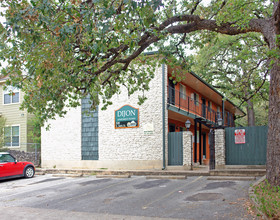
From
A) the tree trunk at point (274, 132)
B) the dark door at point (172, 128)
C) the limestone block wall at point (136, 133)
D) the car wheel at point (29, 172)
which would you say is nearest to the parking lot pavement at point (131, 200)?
the tree trunk at point (274, 132)

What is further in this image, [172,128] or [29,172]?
[172,128]

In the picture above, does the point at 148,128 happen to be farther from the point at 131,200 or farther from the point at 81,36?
the point at 81,36

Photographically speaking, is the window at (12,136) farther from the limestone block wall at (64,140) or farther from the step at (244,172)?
the step at (244,172)

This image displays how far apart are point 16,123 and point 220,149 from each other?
1618cm

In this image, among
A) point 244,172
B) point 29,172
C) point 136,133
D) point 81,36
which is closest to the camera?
point 81,36

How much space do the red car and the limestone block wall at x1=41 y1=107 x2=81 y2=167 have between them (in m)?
3.51

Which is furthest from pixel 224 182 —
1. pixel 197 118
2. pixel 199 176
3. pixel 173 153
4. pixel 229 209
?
pixel 197 118

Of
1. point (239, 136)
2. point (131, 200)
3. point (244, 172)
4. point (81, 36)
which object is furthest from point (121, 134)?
point (81, 36)

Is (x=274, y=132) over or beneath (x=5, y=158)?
over

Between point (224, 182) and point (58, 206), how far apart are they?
6.15m

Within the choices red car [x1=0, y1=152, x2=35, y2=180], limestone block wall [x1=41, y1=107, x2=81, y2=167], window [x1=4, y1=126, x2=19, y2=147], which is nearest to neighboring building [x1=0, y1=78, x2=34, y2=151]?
window [x1=4, y1=126, x2=19, y2=147]

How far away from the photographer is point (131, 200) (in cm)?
920

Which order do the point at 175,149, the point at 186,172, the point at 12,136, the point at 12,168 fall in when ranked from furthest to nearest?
the point at 12,136 < the point at 175,149 < the point at 12,168 < the point at 186,172

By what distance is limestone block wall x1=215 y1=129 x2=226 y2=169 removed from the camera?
15713mm
